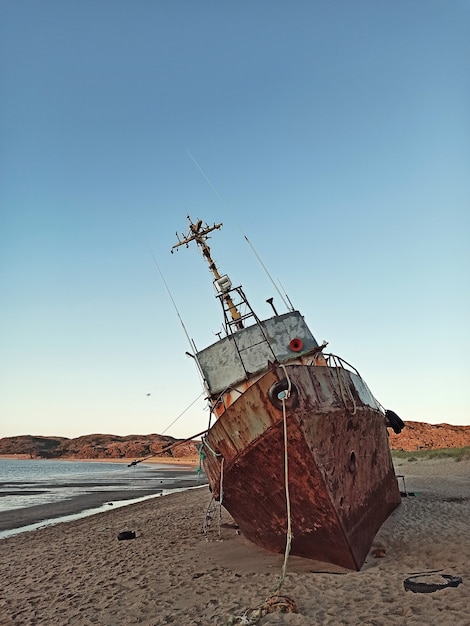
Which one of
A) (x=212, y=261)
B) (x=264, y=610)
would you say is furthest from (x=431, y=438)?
(x=264, y=610)

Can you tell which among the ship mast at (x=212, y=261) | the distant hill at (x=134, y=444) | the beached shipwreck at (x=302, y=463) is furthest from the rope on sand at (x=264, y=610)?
the distant hill at (x=134, y=444)

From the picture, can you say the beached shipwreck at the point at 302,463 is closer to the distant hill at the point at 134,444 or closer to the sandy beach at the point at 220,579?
the sandy beach at the point at 220,579

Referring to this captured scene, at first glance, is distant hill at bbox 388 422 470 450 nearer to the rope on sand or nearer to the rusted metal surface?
the rusted metal surface

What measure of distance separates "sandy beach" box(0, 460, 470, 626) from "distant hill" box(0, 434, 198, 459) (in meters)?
91.6

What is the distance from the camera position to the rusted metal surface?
6.40 meters

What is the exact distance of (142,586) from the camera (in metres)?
6.99

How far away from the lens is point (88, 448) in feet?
417

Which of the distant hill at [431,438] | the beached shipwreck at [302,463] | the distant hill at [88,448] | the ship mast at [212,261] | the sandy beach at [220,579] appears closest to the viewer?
the sandy beach at [220,579]

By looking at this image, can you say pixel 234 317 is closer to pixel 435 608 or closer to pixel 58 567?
pixel 58 567

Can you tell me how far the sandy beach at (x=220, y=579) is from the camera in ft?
16.4

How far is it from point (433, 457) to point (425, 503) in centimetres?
2508

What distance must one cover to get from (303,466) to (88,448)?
134221 millimetres

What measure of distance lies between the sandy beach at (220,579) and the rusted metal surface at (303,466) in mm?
463

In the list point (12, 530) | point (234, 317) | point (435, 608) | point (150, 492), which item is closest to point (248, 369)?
point (234, 317)
